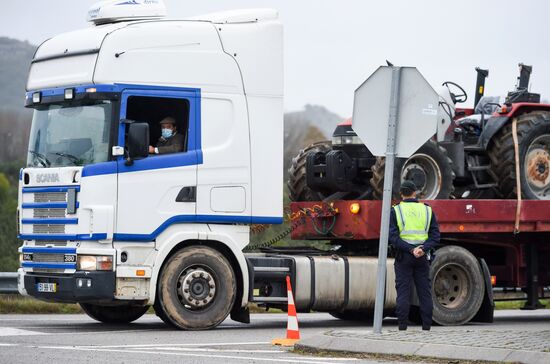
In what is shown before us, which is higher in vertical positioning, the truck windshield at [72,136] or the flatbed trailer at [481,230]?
the truck windshield at [72,136]

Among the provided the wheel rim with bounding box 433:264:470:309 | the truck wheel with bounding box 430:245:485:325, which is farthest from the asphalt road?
the wheel rim with bounding box 433:264:470:309

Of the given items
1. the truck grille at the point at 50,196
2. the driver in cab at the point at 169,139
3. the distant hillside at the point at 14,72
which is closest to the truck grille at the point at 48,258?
the truck grille at the point at 50,196

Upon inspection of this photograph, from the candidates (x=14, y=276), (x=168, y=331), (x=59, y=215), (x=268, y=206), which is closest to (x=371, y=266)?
(x=268, y=206)

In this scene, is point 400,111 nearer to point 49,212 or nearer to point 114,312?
point 49,212

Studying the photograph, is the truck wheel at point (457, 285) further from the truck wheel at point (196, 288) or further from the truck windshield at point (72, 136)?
the truck windshield at point (72, 136)

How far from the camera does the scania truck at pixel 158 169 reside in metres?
15.1

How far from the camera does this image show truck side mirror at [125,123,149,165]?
14977mm

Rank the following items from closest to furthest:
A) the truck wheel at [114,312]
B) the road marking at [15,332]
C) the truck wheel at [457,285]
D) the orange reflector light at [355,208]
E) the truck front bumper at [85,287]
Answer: the road marking at [15,332] → the truck front bumper at [85,287] → the truck wheel at [114,312] → the orange reflector light at [355,208] → the truck wheel at [457,285]

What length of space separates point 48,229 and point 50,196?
40 cm

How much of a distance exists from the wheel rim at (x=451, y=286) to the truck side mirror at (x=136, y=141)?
4.59m

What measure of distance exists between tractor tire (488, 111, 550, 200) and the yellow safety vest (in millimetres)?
3426

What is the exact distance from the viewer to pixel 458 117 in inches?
758

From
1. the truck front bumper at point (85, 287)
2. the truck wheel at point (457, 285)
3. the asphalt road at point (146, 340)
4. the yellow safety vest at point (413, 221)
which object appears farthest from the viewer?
the truck wheel at point (457, 285)

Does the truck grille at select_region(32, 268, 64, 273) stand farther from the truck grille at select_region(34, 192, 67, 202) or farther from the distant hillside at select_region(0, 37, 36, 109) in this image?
the distant hillside at select_region(0, 37, 36, 109)
